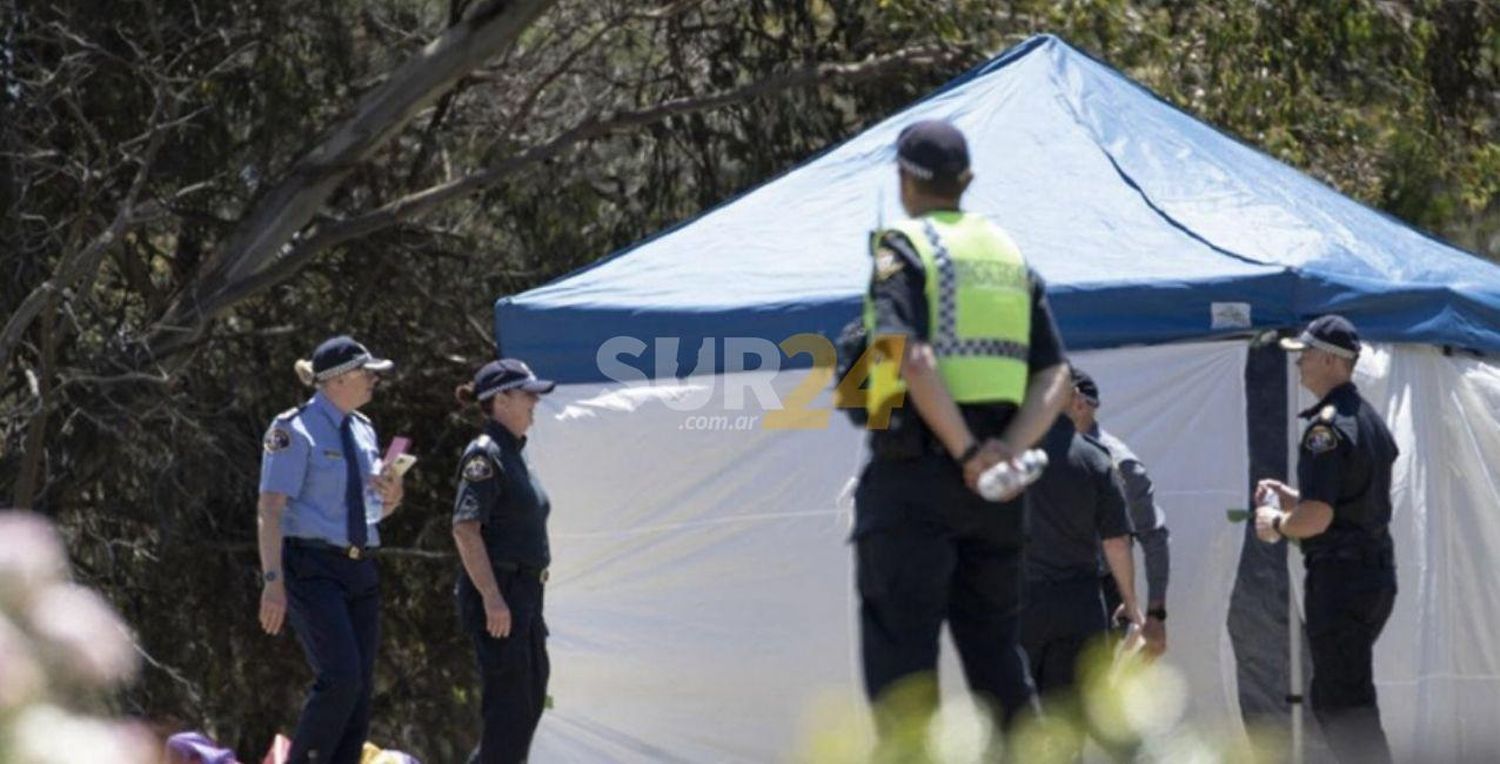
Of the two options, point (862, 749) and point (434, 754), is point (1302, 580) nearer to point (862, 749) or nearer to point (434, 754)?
point (862, 749)

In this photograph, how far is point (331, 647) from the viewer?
7.65m

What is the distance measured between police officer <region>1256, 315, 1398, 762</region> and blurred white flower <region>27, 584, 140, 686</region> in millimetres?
5865

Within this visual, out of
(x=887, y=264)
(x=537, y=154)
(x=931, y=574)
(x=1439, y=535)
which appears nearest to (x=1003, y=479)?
(x=931, y=574)

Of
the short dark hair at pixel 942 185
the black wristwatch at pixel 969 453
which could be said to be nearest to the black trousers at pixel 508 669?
the short dark hair at pixel 942 185

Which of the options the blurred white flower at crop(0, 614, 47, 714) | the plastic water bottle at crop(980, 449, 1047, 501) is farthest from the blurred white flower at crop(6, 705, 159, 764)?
the plastic water bottle at crop(980, 449, 1047, 501)

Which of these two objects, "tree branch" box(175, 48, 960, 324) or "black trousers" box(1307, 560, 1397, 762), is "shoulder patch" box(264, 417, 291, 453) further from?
"tree branch" box(175, 48, 960, 324)

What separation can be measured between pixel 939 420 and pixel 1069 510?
2.36 metres

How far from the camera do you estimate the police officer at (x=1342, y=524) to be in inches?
280

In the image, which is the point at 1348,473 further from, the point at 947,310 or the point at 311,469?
the point at 311,469

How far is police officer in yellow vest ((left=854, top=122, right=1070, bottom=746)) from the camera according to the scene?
4.86 m

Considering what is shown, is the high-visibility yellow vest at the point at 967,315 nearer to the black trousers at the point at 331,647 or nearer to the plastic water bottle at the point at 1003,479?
the plastic water bottle at the point at 1003,479

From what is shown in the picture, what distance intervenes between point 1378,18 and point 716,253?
19.6ft

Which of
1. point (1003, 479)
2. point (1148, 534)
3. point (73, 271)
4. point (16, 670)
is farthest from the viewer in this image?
point (73, 271)

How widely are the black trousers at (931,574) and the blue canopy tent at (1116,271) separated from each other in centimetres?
257
